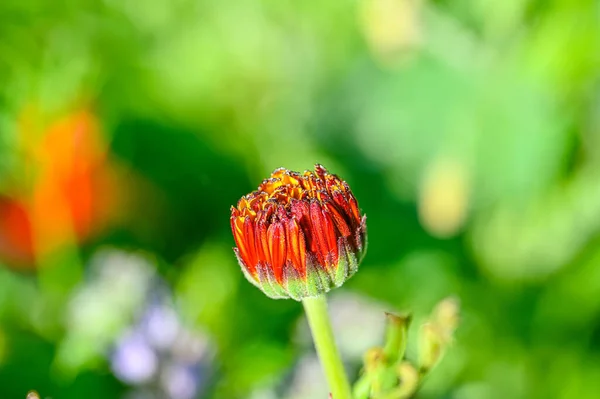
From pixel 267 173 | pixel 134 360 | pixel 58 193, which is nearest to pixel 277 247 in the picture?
pixel 134 360

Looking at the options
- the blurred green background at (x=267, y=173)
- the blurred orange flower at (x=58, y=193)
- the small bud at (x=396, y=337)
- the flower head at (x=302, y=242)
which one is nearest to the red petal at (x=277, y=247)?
the flower head at (x=302, y=242)

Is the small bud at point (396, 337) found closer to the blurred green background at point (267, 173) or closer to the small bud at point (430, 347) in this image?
the small bud at point (430, 347)

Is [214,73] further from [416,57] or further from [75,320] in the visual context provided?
[75,320]

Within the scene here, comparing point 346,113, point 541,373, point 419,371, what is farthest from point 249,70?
point 419,371

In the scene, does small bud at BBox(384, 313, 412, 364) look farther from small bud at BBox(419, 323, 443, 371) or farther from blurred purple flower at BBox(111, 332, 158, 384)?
blurred purple flower at BBox(111, 332, 158, 384)

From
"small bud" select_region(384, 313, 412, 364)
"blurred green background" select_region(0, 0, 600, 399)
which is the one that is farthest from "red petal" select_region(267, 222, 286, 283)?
"blurred green background" select_region(0, 0, 600, 399)
